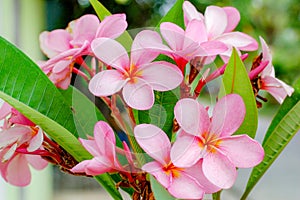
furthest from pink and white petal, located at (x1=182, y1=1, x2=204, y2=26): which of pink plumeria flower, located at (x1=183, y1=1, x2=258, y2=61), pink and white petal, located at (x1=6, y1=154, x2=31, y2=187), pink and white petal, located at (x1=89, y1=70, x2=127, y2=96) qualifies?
pink and white petal, located at (x1=6, y1=154, x2=31, y2=187)

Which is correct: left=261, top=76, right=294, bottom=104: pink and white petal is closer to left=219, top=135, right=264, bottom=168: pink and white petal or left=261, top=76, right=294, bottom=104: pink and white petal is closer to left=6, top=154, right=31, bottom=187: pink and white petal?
left=219, top=135, right=264, bottom=168: pink and white petal

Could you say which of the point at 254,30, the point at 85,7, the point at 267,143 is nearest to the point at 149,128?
the point at 267,143

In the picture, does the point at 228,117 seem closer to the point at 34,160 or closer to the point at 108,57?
the point at 108,57

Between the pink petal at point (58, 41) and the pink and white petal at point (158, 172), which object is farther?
the pink petal at point (58, 41)

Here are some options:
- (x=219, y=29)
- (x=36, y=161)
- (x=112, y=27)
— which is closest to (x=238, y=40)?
(x=219, y=29)

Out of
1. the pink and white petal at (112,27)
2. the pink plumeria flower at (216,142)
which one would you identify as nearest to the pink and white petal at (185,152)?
the pink plumeria flower at (216,142)

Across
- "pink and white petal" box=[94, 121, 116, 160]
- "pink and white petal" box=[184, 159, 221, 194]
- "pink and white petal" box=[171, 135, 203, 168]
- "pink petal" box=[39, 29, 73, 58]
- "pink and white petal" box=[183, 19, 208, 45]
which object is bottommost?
"pink and white petal" box=[184, 159, 221, 194]

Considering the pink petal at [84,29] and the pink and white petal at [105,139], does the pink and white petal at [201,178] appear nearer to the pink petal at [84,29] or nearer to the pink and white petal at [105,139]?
the pink and white petal at [105,139]
